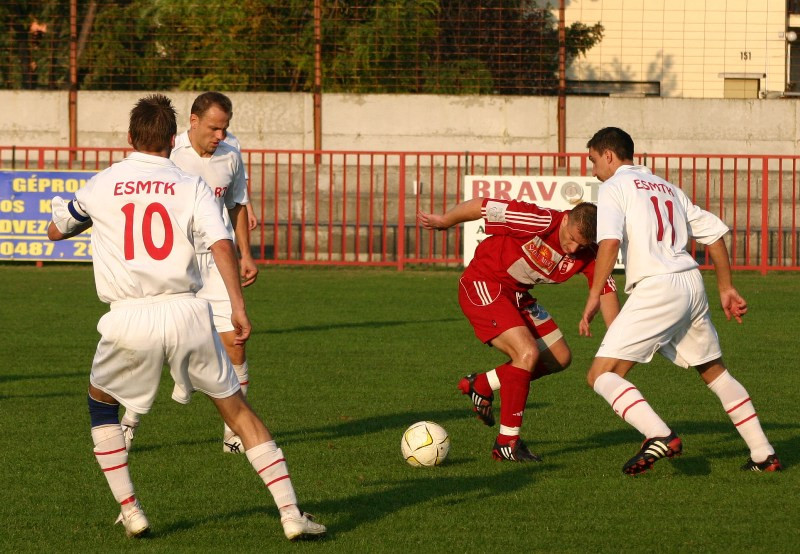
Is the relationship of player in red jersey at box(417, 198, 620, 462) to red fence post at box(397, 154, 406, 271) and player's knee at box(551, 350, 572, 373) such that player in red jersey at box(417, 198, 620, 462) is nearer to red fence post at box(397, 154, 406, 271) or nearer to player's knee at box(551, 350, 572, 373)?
player's knee at box(551, 350, 572, 373)

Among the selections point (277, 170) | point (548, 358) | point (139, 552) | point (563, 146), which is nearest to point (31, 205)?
point (277, 170)

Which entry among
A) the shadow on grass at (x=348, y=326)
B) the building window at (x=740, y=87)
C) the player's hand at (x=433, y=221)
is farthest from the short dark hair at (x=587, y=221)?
the building window at (x=740, y=87)

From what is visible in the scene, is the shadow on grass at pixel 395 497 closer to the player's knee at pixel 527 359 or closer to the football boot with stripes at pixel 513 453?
the football boot with stripes at pixel 513 453

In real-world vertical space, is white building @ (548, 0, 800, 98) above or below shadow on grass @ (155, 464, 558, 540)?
above

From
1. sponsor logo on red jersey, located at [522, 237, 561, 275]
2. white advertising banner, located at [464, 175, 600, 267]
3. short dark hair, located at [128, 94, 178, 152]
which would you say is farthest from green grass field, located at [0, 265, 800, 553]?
white advertising banner, located at [464, 175, 600, 267]

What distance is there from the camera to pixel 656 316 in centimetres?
673

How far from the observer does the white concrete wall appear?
2253 cm

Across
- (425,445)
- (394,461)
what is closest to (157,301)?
(425,445)

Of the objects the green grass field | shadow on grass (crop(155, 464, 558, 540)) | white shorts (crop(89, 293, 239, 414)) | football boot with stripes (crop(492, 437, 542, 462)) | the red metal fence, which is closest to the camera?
white shorts (crop(89, 293, 239, 414))

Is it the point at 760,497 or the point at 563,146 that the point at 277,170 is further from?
the point at 760,497

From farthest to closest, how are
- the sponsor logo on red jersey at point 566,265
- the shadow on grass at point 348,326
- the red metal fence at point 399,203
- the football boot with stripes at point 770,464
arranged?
1. the red metal fence at point 399,203
2. the shadow on grass at point 348,326
3. the sponsor logo on red jersey at point 566,265
4. the football boot with stripes at point 770,464

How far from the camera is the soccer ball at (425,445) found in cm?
707

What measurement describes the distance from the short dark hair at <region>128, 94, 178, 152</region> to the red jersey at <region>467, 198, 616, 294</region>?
2.30 meters

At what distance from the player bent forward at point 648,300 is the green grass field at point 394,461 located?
362 millimetres
